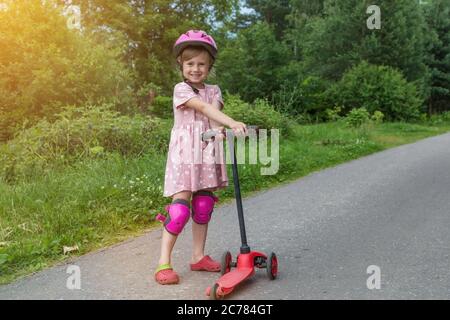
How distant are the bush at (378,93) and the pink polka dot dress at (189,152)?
1893cm

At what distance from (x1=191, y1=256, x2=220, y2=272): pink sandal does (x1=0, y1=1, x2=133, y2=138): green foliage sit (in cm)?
881

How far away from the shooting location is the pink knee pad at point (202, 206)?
382 centimetres

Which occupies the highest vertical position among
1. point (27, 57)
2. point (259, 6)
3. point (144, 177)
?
point (259, 6)

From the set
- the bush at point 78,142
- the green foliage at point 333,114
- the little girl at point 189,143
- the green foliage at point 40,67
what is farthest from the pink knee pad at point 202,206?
the green foliage at point 333,114

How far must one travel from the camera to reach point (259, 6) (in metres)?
42.5

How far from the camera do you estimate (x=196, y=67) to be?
3.69 meters

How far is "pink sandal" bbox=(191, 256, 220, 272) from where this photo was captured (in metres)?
3.87

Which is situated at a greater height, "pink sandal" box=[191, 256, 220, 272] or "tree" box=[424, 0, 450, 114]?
"tree" box=[424, 0, 450, 114]

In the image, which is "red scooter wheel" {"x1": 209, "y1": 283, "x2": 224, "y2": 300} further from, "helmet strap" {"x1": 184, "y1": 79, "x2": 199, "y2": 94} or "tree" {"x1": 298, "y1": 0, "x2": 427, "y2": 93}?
"tree" {"x1": 298, "y1": 0, "x2": 427, "y2": 93}

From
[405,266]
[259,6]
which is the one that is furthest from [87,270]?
[259,6]

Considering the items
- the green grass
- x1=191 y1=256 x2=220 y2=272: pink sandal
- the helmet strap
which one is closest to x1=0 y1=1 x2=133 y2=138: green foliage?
the green grass
